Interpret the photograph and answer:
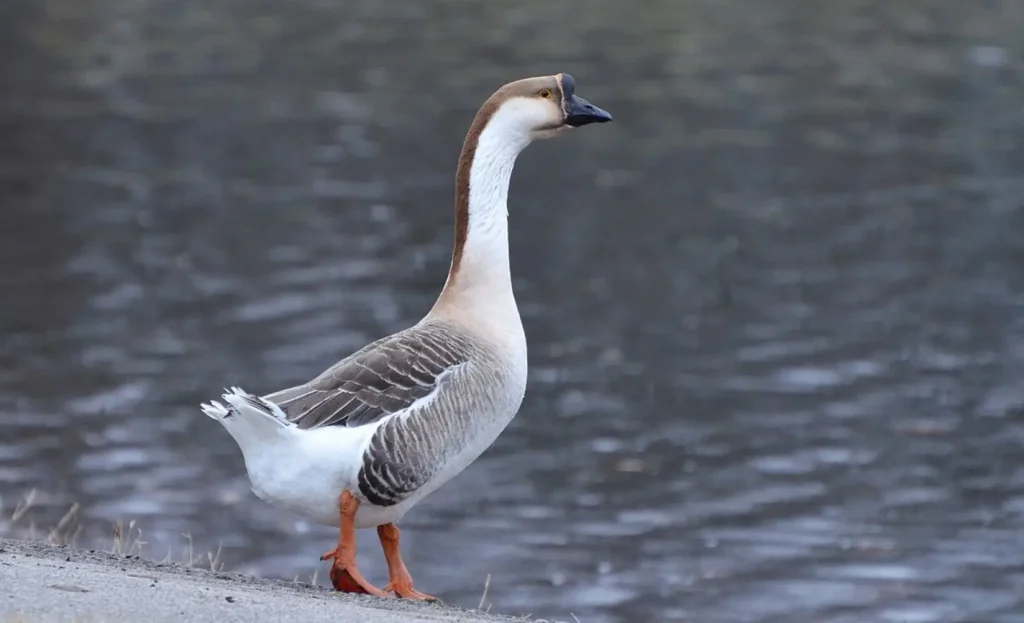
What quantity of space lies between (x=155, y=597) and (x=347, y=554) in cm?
100

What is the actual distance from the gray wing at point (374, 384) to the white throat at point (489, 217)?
48cm

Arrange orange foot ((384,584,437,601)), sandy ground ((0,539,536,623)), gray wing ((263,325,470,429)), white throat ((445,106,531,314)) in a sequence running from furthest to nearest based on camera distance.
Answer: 1. white throat ((445,106,531,314))
2. orange foot ((384,584,437,601))
3. gray wing ((263,325,470,429))
4. sandy ground ((0,539,536,623))

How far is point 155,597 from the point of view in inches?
213

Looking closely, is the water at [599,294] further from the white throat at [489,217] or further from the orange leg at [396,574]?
the white throat at [489,217]

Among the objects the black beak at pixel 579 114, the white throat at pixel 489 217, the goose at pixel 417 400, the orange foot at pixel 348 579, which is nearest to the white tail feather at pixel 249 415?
the goose at pixel 417 400

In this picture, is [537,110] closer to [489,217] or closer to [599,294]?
[489,217]

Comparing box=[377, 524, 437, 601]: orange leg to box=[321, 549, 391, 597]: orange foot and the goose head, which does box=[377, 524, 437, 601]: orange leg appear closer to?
box=[321, 549, 391, 597]: orange foot

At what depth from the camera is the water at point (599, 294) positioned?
11.7 m

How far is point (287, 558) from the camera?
1132cm

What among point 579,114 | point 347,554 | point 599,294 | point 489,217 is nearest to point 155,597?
point 347,554

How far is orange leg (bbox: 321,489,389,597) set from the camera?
20.5 ft

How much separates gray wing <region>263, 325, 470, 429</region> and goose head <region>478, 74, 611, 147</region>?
1105mm

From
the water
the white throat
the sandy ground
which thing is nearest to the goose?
the white throat

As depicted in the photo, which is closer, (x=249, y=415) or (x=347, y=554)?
(x=249, y=415)
